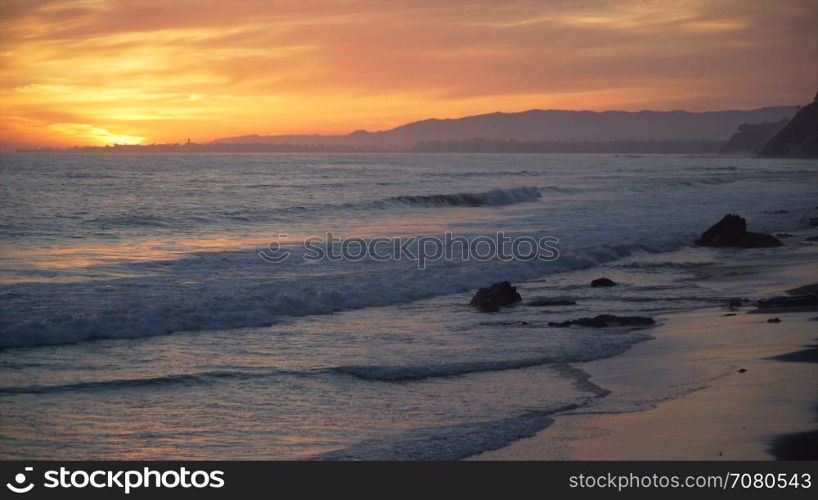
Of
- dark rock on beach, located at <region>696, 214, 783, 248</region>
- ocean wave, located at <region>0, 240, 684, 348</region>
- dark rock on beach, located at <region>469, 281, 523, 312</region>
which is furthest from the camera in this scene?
dark rock on beach, located at <region>696, 214, 783, 248</region>

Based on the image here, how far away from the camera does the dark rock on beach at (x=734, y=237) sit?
24.6 m

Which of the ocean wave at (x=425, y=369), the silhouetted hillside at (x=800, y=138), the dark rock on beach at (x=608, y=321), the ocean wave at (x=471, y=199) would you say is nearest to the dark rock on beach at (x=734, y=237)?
the dark rock on beach at (x=608, y=321)

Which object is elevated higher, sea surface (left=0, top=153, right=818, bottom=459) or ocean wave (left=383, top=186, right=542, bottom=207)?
ocean wave (left=383, top=186, right=542, bottom=207)

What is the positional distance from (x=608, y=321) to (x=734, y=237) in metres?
13.2

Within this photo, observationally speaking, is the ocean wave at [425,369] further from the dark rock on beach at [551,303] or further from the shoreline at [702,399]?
the dark rock on beach at [551,303]

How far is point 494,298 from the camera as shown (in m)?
15.5

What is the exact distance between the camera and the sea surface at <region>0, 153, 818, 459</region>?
8.03 meters

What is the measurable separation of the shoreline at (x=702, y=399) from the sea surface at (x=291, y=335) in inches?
15.3

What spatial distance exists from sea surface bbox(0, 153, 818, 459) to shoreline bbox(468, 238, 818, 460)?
0.39 meters

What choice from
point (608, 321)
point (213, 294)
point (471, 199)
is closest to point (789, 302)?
point (608, 321)

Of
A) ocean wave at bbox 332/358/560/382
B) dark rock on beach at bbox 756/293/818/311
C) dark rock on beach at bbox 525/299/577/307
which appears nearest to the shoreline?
dark rock on beach at bbox 756/293/818/311

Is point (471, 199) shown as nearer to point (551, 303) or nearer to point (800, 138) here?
point (551, 303)

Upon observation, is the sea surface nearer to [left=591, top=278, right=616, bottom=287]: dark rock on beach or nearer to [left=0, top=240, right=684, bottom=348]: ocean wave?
[left=0, top=240, right=684, bottom=348]: ocean wave

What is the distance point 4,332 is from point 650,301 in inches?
433
